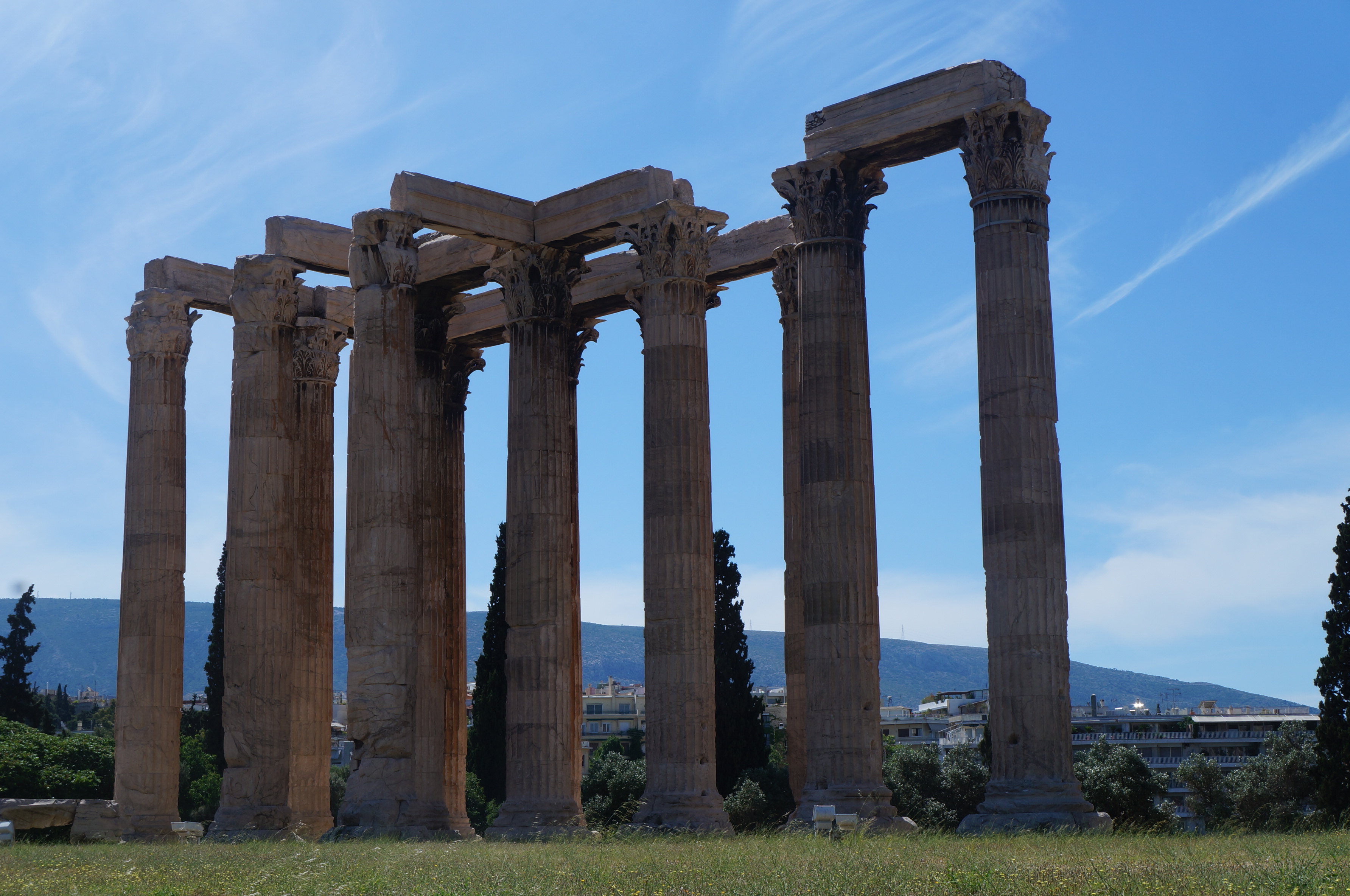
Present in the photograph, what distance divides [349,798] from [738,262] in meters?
18.7

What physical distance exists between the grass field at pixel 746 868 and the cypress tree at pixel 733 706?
35608mm

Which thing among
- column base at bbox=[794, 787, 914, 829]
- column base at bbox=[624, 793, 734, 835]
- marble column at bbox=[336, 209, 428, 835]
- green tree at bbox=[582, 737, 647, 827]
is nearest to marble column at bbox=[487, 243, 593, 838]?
column base at bbox=[624, 793, 734, 835]

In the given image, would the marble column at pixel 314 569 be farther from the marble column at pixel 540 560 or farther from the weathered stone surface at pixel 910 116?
the weathered stone surface at pixel 910 116

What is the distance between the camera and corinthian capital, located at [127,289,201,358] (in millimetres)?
51000

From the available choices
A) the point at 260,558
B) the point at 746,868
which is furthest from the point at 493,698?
the point at 746,868

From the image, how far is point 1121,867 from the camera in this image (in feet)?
78.2

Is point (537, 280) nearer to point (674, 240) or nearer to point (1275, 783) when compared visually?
point (674, 240)

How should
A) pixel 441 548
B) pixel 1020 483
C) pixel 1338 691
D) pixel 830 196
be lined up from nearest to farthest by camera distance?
pixel 1020 483
pixel 830 196
pixel 441 548
pixel 1338 691

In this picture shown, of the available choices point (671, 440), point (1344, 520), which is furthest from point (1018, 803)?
point (1344, 520)

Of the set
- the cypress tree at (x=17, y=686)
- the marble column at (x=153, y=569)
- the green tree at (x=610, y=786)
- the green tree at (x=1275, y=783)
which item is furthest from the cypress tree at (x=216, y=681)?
the green tree at (x=1275, y=783)

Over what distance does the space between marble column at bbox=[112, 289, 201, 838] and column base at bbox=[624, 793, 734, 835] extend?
15835 millimetres

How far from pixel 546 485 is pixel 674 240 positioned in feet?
24.3

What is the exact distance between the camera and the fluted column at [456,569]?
50125 millimetres

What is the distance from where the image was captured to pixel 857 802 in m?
37.9
